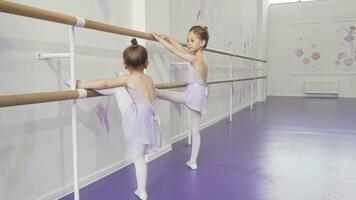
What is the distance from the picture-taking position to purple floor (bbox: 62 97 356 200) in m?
1.88

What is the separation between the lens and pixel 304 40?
27.7ft

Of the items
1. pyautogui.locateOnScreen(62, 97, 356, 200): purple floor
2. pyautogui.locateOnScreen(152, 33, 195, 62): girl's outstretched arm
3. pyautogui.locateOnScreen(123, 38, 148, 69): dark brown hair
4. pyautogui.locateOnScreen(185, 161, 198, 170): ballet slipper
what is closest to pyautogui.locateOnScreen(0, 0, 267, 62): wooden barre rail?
pyautogui.locateOnScreen(123, 38, 148, 69): dark brown hair

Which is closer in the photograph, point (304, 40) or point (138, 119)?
point (138, 119)

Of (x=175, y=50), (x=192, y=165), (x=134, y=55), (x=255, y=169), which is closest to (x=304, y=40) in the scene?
(x=255, y=169)

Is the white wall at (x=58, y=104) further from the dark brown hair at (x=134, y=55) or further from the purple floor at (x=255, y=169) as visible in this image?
the dark brown hair at (x=134, y=55)

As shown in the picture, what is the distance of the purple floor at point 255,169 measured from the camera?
1876mm

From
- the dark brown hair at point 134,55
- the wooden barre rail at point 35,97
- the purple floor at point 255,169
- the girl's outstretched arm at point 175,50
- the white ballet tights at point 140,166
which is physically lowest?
the purple floor at point 255,169

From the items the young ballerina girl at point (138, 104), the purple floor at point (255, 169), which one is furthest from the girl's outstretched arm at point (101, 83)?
the purple floor at point (255, 169)

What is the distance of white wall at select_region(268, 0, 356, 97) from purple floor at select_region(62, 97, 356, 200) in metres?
4.87

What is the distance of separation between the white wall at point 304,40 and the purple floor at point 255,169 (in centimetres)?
487

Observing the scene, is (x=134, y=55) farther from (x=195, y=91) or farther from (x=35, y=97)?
(x=195, y=91)

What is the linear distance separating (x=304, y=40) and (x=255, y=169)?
6.95 meters

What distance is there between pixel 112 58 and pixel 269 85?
23.7 feet

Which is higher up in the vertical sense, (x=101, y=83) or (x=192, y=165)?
(x=101, y=83)
